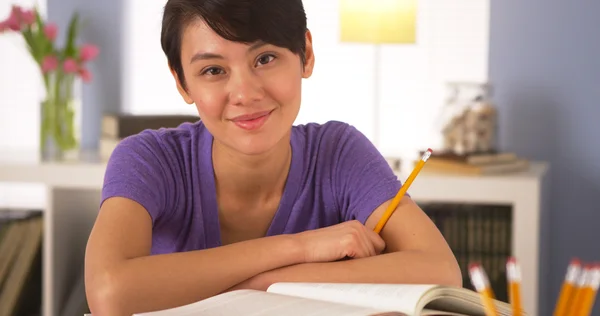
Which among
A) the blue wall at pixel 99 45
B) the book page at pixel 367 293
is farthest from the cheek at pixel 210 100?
the blue wall at pixel 99 45

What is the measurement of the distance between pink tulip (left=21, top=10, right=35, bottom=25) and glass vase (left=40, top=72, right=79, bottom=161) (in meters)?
0.19

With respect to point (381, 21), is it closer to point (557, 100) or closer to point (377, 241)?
point (557, 100)

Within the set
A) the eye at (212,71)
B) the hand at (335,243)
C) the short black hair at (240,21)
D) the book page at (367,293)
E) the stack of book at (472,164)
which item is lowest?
the stack of book at (472,164)

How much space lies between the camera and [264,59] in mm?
1292

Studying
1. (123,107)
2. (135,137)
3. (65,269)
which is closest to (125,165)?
(135,137)

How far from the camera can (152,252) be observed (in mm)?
1451

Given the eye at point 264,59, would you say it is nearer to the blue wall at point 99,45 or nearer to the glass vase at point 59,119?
the glass vase at point 59,119

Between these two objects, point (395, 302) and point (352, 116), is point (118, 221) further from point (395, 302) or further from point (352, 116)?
point (352, 116)

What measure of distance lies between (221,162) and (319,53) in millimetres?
1874

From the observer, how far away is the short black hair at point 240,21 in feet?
4.05

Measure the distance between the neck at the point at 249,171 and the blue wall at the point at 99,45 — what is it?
6.74 feet

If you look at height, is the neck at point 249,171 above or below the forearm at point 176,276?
above

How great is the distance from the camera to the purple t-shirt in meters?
1.37

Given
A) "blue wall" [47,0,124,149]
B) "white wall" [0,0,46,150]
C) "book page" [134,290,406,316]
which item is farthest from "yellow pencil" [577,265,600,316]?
"white wall" [0,0,46,150]
